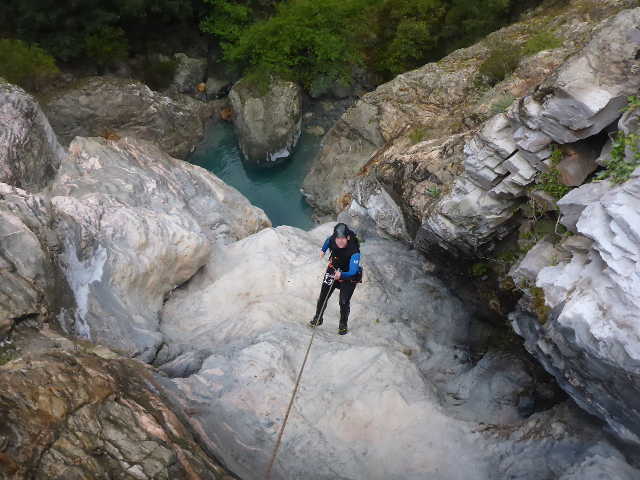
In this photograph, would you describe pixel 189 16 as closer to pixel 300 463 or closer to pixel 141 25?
pixel 141 25

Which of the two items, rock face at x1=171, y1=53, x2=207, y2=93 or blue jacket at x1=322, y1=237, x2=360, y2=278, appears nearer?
blue jacket at x1=322, y1=237, x2=360, y2=278

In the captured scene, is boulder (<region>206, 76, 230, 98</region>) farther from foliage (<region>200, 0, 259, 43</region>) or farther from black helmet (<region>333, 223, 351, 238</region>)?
black helmet (<region>333, 223, 351, 238</region>)

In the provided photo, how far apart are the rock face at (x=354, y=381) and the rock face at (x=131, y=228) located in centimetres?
61

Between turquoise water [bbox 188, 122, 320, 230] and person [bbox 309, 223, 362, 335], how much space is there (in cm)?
720

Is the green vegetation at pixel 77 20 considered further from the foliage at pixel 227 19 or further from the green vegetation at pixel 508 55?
the green vegetation at pixel 508 55

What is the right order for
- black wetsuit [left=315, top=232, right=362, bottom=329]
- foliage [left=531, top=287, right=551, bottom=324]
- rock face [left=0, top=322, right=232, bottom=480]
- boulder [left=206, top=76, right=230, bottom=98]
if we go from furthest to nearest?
boulder [left=206, top=76, right=230, bottom=98] < black wetsuit [left=315, top=232, right=362, bottom=329] < foliage [left=531, top=287, right=551, bottom=324] < rock face [left=0, top=322, right=232, bottom=480]

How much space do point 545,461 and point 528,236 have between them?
331cm

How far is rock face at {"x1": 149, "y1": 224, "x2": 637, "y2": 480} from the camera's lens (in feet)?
21.2

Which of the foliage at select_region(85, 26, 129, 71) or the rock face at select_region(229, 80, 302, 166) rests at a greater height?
the foliage at select_region(85, 26, 129, 71)

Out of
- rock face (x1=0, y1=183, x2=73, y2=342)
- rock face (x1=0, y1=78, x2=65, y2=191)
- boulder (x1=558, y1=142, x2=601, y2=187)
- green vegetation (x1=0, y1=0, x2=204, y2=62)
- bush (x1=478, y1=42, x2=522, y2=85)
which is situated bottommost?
boulder (x1=558, y1=142, x2=601, y2=187)

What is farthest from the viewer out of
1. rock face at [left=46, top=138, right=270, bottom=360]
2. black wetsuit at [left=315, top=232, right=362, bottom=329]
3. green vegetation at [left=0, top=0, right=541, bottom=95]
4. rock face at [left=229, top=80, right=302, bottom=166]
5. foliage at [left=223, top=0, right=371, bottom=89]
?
foliage at [left=223, top=0, right=371, bottom=89]

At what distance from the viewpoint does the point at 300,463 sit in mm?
6512

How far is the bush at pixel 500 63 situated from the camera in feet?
40.5

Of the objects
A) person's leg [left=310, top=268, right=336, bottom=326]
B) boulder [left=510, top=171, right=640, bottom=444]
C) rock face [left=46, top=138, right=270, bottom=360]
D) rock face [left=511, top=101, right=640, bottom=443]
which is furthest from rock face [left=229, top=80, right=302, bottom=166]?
boulder [left=510, top=171, right=640, bottom=444]
